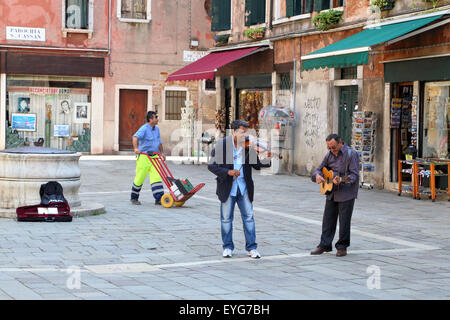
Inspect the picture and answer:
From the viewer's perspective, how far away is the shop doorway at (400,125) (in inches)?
681

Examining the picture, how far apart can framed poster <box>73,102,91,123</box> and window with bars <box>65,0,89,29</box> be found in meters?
2.64

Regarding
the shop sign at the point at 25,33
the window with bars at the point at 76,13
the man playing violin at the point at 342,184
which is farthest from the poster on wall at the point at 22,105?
the man playing violin at the point at 342,184

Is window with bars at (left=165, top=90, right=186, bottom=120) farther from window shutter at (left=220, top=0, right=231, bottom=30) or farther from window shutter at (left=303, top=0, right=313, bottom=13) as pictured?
window shutter at (left=303, top=0, right=313, bottom=13)

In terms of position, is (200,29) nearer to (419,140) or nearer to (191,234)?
(419,140)

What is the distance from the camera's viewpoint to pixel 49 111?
28.7 metres

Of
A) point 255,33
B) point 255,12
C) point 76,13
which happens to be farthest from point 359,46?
point 76,13

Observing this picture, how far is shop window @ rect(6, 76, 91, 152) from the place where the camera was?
28.3 metres

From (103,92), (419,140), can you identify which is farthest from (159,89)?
(419,140)

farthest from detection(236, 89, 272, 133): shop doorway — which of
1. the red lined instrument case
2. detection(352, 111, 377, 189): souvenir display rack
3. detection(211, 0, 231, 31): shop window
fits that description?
the red lined instrument case

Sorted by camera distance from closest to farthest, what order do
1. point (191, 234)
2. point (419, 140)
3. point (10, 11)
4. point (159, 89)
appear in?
point (191, 234), point (419, 140), point (10, 11), point (159, 89)

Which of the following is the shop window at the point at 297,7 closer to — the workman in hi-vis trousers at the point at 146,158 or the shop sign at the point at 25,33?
the workman in hi-vis trousers at the point at 146,158

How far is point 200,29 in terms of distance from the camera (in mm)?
30531

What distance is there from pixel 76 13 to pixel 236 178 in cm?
2087

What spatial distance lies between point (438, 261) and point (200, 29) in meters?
22.4
